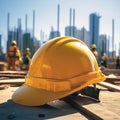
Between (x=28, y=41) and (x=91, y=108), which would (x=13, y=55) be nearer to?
(x=91, y=108)

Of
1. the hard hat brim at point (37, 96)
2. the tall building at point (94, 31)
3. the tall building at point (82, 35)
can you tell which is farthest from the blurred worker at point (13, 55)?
the tall building at point (82, 35)

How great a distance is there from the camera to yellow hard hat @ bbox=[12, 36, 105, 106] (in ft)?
17.3

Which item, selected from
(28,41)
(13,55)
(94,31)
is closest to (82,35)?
(94,31)

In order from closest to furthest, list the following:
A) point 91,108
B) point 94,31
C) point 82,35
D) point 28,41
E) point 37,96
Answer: point 91,108, point 37,96, point 28,41, point 82,35, point 94,31

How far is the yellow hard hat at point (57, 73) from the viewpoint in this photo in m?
5.29

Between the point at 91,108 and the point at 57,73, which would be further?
the point at 57,73

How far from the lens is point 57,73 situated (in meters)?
5.34

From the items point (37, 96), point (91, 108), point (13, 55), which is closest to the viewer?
point (91, 108)

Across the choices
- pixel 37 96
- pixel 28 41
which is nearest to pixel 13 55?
pixel 37 96

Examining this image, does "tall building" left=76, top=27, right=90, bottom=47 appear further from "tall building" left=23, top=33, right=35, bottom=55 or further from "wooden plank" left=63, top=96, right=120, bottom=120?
"wooden plank" left=63, top=96, right=120, bottom=120

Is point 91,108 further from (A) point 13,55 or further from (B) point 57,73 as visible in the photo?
(A) point 13,55

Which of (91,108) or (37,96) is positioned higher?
(37,96)

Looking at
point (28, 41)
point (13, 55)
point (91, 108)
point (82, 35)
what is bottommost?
point (91, 108)

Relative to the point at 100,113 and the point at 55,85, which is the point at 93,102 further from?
the point at 100,113
